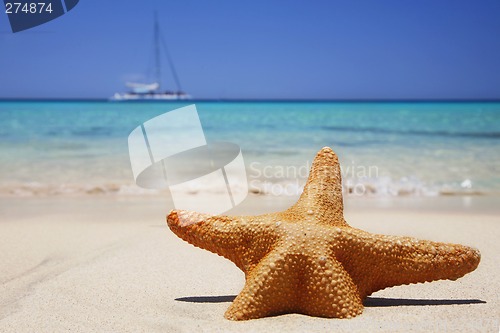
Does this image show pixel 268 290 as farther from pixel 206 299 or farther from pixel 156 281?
pixel 156 281

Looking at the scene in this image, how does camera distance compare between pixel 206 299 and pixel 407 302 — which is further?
pixel 206 299

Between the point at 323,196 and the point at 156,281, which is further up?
the point at 323,196

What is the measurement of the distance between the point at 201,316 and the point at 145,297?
571mm

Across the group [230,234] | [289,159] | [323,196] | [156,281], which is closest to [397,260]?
[323,196]

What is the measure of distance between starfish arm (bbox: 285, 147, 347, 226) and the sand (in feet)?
1.76

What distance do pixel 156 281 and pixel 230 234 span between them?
1.09 m

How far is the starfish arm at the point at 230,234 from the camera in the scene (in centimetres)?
300

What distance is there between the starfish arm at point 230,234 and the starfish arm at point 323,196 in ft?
0.75

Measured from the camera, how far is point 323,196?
3.22m

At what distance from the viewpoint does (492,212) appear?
670 cm
